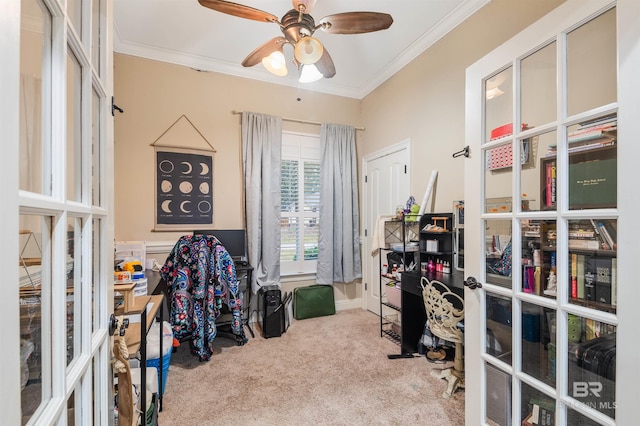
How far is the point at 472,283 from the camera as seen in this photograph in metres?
1.50

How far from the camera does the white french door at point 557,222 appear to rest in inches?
37.1

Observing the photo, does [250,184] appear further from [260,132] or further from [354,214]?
[354,214]

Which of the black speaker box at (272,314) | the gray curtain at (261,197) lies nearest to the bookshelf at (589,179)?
the black speaker box at (272,314)

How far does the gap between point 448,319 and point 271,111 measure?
2.95 meters

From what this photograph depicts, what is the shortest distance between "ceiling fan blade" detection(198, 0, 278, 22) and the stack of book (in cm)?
183

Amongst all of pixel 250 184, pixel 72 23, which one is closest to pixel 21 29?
pixel 72 23

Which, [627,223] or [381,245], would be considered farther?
[381,245]

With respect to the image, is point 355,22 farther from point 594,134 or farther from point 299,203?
point 299,203

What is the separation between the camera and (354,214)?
382 cm

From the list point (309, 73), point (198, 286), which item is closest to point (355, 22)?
point (309, 73)

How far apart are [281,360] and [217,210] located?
5.79ft

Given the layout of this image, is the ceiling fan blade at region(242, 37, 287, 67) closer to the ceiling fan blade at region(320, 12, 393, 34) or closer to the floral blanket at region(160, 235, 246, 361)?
the ceiling fan blade at region(320, 12, 393, 34)

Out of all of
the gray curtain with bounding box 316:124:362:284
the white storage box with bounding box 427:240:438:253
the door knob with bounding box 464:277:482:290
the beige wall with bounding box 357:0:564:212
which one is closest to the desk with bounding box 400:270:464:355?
the white storage box with bounding box 427:240:438:253

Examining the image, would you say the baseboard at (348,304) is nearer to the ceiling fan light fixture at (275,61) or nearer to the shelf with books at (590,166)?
the ceiling fan light fixture at (275,61)
